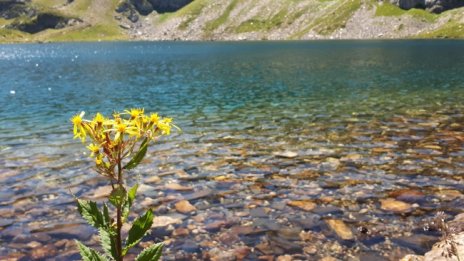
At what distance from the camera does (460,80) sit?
178 feet

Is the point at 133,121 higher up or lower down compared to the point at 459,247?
higher up

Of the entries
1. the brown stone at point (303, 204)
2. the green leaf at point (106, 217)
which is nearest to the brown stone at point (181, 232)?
the brown stone at point (303, 204)

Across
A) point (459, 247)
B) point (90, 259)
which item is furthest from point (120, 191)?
point (459, 247)

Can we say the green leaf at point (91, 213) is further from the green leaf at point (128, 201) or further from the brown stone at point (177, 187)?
the brown stone at point (177, 187)

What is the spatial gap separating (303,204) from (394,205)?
9.22ft

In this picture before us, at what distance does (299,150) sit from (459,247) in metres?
12.1

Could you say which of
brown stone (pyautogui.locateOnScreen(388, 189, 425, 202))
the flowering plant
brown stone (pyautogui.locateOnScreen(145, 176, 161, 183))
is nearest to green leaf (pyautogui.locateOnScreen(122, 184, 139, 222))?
the flowering plant

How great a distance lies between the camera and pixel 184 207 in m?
14.1

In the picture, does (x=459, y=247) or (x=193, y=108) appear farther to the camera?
(x=193, y=108)

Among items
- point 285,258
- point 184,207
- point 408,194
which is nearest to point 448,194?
point 408,194

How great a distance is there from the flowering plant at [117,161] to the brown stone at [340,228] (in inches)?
314

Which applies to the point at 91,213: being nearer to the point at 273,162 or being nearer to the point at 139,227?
the point at 139,227

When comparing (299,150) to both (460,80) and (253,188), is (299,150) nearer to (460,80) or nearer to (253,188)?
(253,188)

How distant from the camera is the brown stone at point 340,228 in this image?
11652mm
